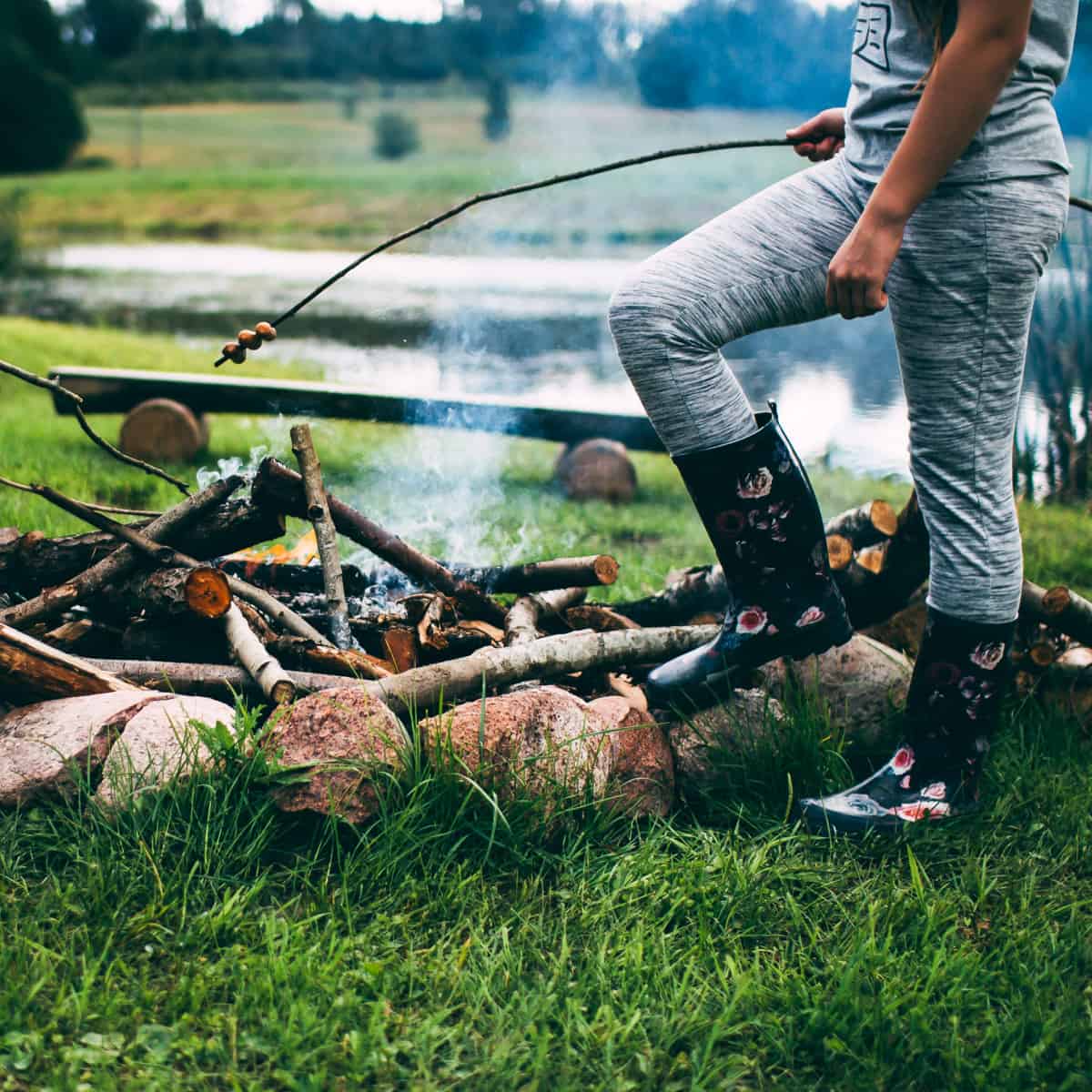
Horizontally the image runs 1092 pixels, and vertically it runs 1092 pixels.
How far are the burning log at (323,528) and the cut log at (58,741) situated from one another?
0.51 meters

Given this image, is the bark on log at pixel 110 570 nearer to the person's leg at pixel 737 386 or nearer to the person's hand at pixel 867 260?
A: the person's leg at pixel 737 386

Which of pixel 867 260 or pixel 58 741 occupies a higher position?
pixel 867 260

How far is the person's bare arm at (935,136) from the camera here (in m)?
1.69

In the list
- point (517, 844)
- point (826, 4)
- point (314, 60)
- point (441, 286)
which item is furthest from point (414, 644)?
point (314, 60)

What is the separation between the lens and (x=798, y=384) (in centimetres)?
916

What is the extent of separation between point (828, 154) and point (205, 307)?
10.0 meters

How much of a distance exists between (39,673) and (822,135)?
1917 millimetres

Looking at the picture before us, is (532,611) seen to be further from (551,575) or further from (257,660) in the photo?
(257,660)

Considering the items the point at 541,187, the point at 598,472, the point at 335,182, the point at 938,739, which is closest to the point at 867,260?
the point at 541,187

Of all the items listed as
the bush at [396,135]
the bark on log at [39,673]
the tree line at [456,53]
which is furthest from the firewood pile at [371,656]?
the bush at [396,135]

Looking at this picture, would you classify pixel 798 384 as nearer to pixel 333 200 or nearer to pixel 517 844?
pixel 333 200

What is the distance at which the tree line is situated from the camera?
644cm

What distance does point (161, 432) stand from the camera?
19.3 feet

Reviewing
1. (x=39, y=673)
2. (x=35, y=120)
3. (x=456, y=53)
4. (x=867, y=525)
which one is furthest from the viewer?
(x=35, y=120)
